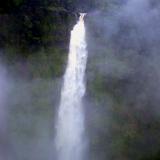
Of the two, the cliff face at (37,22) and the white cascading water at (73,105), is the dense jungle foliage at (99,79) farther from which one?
the white cascading water at (73,105)

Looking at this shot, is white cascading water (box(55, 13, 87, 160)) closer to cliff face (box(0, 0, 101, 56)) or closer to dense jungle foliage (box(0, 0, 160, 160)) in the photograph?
dense jungle foliage (box(0, 0, 160, 160))

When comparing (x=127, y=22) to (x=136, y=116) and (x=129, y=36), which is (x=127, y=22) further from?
(x=136, y=116)

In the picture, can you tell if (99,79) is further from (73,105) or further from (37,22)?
(37,22)

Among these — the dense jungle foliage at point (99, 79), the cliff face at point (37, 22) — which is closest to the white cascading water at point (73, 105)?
the dense jungle foliage at point (99, 79)

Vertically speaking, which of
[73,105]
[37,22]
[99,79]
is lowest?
[73,105]

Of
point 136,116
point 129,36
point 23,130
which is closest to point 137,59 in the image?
point 129,36

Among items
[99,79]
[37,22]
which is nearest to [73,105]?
[99,79]
